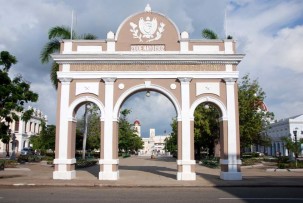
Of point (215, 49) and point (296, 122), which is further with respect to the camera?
point (296, 122)

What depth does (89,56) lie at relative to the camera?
65.0 feet

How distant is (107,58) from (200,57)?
17.4 feet

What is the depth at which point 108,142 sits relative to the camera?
19484 millimetres

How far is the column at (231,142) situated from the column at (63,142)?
8586 mm

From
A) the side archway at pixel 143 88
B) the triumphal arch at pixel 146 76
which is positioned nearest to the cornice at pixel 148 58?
the triumphal arch at pixel 146 76

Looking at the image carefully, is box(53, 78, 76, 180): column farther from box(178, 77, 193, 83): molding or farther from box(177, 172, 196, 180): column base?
box(178, 77, 193, 83): molding

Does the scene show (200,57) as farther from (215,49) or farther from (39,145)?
(39,145)

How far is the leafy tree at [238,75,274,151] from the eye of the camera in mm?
33812

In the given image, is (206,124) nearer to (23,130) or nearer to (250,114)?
(250,114)

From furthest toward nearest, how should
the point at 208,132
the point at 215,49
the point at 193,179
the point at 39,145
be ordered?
1. the point at 39,145
2. the point at 208,132
3. the point at 215,49
4. the point at 193,179

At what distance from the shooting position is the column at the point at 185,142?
19.0 metres

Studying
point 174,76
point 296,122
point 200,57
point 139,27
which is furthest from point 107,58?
point 296,122

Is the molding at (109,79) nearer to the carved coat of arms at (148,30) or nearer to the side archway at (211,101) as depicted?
the carved coat of arms at (148,30)

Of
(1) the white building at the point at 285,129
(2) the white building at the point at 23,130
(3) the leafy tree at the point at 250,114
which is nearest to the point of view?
(3) the leafy tree at the point at 250,114
